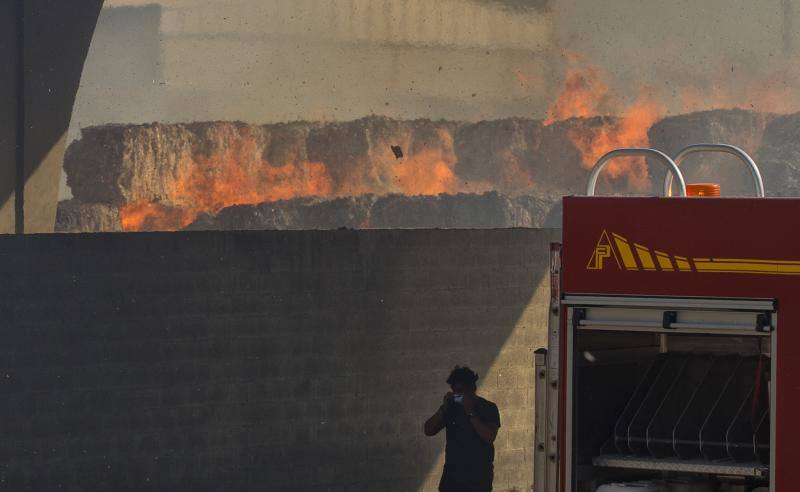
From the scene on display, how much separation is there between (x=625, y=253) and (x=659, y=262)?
7.4 inches

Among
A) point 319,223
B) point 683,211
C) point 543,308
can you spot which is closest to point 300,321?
point 543,308

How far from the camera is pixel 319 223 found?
35156 millimetres

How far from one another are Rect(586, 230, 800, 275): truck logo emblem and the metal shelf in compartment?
93cm

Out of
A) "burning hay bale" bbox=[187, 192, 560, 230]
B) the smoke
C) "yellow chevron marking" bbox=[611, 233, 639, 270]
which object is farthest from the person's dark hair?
the smoke

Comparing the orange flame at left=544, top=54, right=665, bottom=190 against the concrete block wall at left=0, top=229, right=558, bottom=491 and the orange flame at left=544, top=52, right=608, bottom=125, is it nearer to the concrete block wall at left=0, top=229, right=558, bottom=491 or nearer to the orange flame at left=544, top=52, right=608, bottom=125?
the orange flame at left=544, top=52, right=608, bottom=125

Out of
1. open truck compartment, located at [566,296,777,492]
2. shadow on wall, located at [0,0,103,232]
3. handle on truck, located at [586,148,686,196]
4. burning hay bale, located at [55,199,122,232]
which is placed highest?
burning hay bale, located at [55,199,122,232]

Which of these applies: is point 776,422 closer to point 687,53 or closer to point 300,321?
point 300,321

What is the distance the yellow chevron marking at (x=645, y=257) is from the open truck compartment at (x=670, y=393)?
0.17m

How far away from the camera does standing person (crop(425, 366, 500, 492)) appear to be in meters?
10.4

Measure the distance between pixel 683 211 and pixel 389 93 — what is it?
97.7ft

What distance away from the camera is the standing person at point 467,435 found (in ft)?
34.2

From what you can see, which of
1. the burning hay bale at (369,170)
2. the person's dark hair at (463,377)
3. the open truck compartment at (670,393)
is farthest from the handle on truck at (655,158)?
the burning hay bale at (369,170)

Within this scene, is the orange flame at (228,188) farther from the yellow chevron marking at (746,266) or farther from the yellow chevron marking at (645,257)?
the yellow chevron marking at (746,266)

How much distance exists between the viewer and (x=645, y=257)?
7.33 metres
